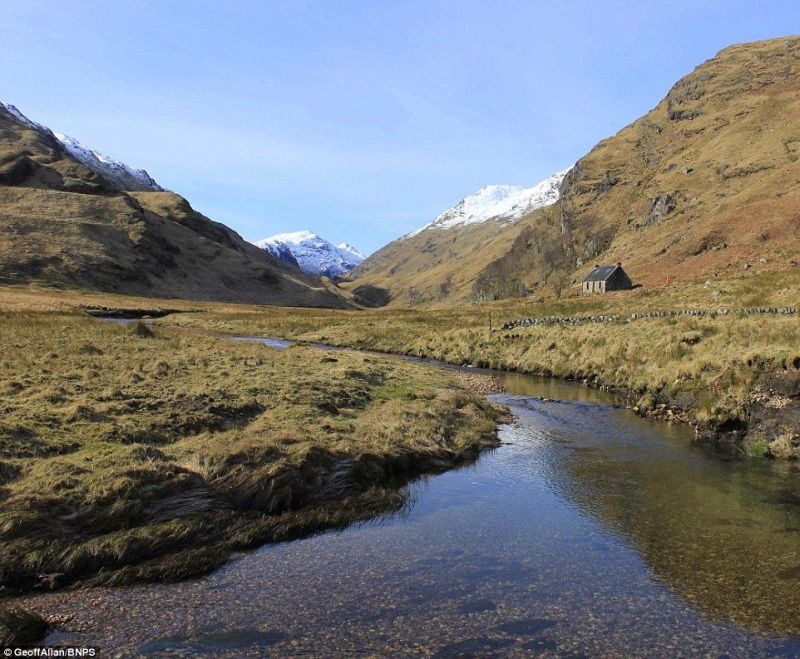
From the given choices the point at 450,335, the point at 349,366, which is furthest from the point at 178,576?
the point at 450,335

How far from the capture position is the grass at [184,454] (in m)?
12.7

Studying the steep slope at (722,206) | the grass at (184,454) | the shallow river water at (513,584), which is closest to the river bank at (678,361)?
the shallow river water at (513,584)

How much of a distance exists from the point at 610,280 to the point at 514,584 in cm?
11335

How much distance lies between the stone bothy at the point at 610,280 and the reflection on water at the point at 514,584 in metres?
102

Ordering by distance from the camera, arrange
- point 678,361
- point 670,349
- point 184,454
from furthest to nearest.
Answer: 1. point 670,349
2. point 678,361
3. point 184,454

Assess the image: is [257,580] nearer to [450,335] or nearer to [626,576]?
[626,576]

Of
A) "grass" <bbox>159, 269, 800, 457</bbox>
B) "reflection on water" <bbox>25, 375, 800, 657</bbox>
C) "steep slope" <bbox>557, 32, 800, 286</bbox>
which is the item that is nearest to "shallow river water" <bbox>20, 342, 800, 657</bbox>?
"reflection on water" <bbox>25, 375, 800, 657</bbox>

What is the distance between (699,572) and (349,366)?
26.5m

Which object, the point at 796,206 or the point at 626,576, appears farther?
the point at 796,206

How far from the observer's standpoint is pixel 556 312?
8150 centimetres

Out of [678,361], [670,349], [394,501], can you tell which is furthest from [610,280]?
[394,501]

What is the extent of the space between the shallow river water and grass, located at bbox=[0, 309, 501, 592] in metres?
1.07

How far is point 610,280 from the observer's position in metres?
117

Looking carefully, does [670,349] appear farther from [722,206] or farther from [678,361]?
[722,206]
